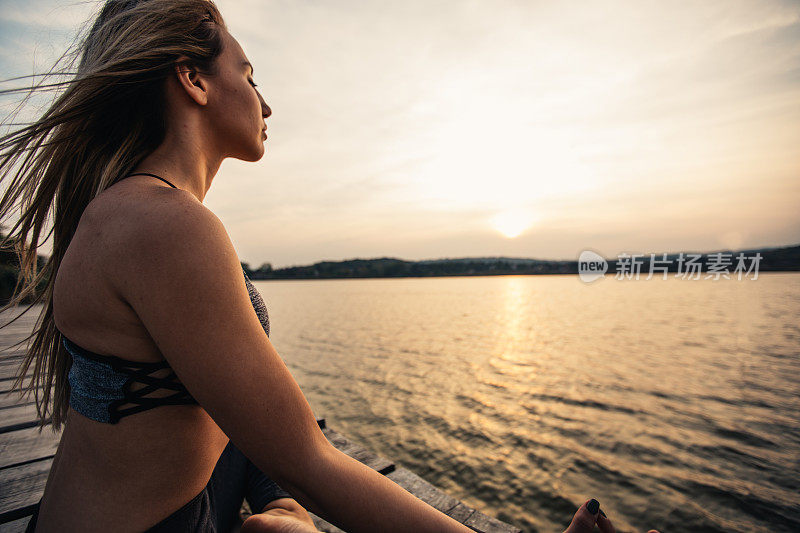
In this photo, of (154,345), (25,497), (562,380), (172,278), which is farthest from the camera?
(562,380)

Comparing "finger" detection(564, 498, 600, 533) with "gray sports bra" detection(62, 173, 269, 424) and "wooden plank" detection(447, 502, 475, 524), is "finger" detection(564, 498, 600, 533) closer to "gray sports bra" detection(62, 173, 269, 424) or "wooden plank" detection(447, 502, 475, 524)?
"gray sports bra" detection(62, 173, 269, 424)

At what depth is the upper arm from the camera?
87 cm

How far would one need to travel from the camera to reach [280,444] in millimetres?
902

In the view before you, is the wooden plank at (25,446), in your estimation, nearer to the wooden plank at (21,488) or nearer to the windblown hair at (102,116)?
the wooden plank at (21,488)

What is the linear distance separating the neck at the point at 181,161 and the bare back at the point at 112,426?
19cm

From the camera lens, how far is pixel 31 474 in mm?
2674

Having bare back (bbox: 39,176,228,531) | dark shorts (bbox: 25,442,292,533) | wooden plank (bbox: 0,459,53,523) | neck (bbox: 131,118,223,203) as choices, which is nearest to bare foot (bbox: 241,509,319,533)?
dark shorts (bbox: 25,442,292,533)

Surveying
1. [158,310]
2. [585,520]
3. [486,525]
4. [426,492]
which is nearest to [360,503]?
[158,310]

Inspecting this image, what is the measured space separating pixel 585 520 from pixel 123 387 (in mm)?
1715

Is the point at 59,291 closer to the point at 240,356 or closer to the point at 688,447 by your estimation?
the point at 240,356

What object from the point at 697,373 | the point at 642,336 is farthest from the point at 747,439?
the point at 642,336

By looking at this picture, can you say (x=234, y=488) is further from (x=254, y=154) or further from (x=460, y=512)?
(x=460, y=512)

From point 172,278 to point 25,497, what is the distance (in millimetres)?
2763

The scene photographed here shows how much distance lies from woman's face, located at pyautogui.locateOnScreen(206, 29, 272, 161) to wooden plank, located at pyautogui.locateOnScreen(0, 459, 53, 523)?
99.7 inches
